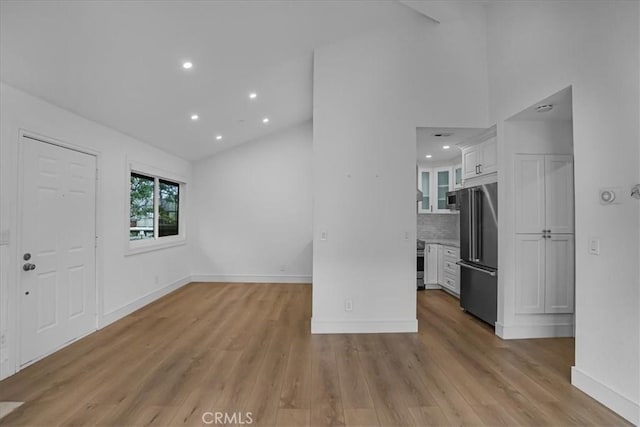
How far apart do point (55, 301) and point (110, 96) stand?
2.21 meters

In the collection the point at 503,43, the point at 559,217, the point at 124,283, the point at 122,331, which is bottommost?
the point at 122,331

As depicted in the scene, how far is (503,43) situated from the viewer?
3.52 meters

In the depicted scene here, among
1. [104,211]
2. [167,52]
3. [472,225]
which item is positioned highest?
[167,52]

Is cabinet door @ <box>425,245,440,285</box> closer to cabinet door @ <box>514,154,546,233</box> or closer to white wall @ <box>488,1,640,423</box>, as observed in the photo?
cabinet door @ <box>514,154,546,233</box>

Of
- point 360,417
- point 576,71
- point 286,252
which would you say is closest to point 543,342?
point 360,417

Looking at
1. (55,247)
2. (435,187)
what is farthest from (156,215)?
(435,187)

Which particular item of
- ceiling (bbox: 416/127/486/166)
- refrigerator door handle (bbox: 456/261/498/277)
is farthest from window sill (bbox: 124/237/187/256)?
refrigerator door handle (bbox: 456/261/498/277)

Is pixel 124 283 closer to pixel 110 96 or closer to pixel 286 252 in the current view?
pixel 110 96

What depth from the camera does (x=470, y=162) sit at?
14.3ft

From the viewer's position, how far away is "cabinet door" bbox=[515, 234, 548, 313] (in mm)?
3566

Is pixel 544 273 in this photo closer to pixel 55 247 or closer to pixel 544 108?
pixel 544 108

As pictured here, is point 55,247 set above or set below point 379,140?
below

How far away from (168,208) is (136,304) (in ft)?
6.72
